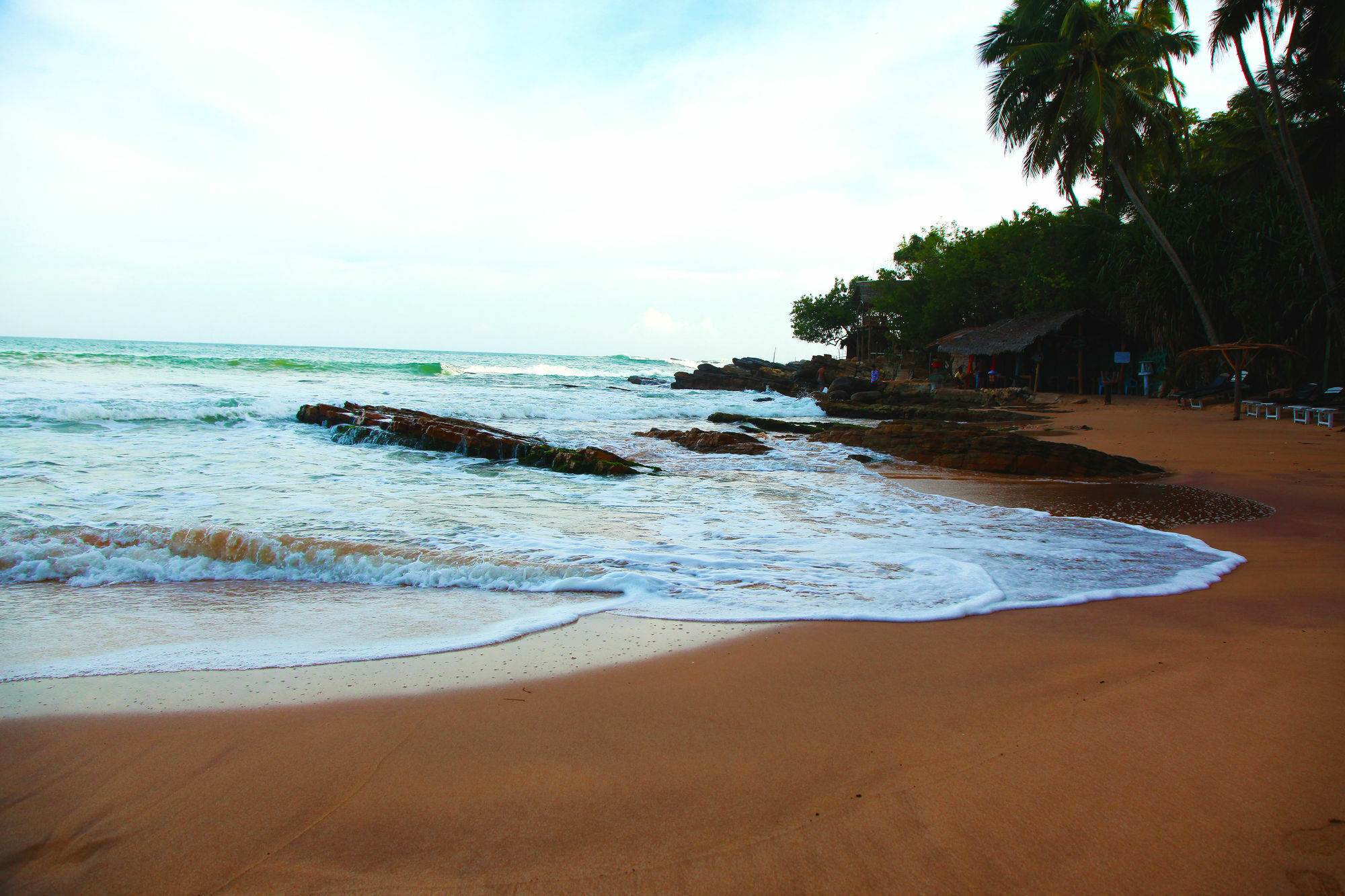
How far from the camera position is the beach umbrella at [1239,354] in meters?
14.4

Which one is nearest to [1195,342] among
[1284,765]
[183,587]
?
[1284,765]

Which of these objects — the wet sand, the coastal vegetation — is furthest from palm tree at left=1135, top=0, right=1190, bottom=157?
the wet sand

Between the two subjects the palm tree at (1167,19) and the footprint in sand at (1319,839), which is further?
the palm tree at (1167,19)

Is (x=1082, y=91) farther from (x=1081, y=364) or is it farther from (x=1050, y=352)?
(x=1050, y=352)

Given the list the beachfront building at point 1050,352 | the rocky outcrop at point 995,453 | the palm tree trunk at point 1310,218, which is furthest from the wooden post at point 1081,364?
the rocky outcrop at point 995,453

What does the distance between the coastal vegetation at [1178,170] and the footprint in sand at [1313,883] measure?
18.7 m

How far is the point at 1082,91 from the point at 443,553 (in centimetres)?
2113

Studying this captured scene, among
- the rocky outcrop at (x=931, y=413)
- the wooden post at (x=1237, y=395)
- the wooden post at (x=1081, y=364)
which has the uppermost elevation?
the wooden post at (x=1081, y=364)

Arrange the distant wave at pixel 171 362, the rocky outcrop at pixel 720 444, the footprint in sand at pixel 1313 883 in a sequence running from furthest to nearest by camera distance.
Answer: the distant wave at pixel 171 362
the rocky outcrop at pixel 720 444
the footprint in sand at pixel 1313 883

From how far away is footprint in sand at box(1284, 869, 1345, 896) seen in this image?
1.55m

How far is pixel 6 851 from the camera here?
1.73 m

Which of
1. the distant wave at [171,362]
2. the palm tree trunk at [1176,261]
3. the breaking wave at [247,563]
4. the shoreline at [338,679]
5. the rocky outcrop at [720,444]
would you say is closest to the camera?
the shoreline at [338,679]

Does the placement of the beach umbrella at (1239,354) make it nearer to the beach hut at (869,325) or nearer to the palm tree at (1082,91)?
the palm tree at (1082,91)

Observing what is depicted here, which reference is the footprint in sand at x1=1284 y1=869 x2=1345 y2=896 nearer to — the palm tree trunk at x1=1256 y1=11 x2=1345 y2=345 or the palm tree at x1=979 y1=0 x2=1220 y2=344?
the palm tree trunk at x1=1256 y1=11 x2=1345 y2=345
